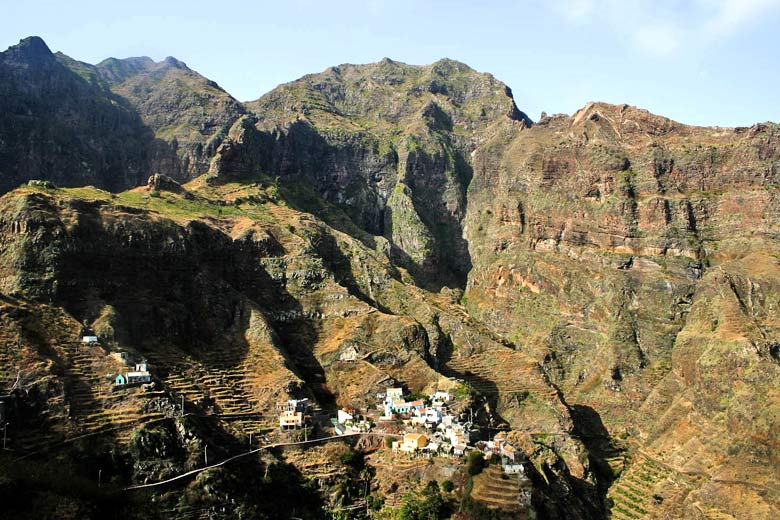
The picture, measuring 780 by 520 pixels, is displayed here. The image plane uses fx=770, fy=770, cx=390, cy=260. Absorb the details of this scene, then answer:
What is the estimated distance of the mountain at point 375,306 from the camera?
7781 cm

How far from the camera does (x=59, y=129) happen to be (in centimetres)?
14838

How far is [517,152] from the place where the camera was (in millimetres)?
167625

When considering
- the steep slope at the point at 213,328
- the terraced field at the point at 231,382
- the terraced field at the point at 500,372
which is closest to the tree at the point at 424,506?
the steep slope at the point at 213,328

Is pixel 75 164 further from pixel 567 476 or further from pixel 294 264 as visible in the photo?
pixel 567 476

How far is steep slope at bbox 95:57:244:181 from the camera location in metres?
162

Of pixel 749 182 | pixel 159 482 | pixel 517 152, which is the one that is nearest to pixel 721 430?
pixel 749 182

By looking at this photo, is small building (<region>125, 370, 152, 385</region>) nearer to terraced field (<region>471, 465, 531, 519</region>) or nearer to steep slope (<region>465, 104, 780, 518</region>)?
terraced field (<region>471, 465, 531, 519</region>)

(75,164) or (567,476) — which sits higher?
(75,164)

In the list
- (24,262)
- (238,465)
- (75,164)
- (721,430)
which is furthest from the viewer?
(75,164)

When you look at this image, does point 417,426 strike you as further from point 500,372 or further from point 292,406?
point 500,372

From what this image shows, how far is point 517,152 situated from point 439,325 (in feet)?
204

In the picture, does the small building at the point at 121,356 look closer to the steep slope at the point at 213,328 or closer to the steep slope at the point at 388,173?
the steep slope at the point at 213,328

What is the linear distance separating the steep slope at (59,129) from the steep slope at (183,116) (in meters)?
4.69

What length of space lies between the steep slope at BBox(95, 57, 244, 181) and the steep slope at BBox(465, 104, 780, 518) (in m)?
62.5
